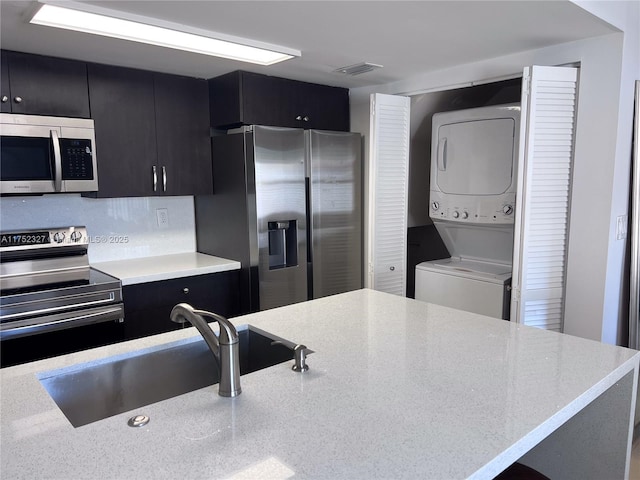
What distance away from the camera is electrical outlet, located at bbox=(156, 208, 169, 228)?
11.3ft

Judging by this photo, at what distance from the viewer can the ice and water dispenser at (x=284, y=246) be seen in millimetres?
3297

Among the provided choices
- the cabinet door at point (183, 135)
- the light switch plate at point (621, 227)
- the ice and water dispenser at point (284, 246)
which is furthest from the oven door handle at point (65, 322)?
the light switch plate at point (621, 227)

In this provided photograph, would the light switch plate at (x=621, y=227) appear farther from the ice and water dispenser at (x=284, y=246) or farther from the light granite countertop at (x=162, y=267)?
the light granite countertop at (x=162, y=267)

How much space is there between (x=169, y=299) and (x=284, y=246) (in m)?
0.85

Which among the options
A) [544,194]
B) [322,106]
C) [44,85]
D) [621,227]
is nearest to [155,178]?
[44,85]

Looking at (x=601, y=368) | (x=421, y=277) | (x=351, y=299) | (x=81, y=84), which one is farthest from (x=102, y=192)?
(x=601, y=368)

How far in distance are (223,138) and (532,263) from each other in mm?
2105

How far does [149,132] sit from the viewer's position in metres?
3.08

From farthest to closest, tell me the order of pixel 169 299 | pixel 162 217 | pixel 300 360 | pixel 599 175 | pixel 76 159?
1. pixel 162 217
2. pixel 169 299
3. pixel 76 159
4. pixel 599 175
5. pixel 300 360

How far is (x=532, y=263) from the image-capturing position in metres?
2.63

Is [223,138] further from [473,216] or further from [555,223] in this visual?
[555,223]

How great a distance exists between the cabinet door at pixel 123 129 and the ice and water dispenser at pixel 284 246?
0.87 m

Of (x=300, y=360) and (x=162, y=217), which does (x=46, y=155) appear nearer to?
(x=162, y=217)

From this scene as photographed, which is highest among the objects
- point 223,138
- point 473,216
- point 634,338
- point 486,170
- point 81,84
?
point 81,84
